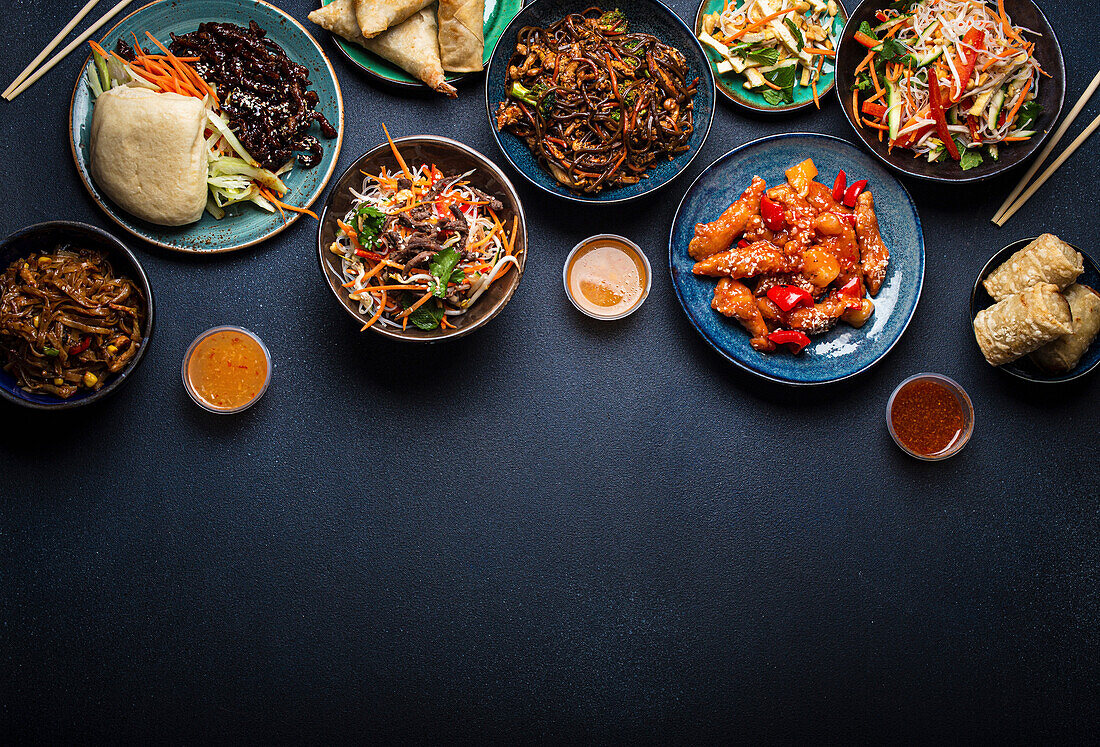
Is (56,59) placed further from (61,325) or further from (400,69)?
(400,69)

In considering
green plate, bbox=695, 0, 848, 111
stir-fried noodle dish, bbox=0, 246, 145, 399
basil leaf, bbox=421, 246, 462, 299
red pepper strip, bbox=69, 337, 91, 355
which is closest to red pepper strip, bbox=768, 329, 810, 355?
green plate, bbox=695, 0, 848, 111

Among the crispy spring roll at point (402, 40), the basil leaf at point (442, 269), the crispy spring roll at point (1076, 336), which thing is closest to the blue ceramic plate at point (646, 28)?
the crispy spring roll at point (402, 40)

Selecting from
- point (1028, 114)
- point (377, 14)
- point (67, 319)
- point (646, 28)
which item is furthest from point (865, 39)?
point (67, 319)

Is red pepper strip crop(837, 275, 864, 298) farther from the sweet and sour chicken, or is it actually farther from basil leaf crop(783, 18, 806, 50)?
basil leaf crop(783, 18, 806, 50)

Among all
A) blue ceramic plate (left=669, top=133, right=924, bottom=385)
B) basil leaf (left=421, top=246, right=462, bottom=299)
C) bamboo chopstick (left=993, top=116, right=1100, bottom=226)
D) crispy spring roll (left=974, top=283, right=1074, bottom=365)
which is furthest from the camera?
bamboo chopstick (left=993, top=116, right=1100, bottom=226)

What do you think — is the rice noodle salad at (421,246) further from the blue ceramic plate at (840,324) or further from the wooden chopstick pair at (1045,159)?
the wooden chopstick pair at (1045,159)

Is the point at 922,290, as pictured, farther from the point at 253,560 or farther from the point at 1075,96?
the point at 253,560
